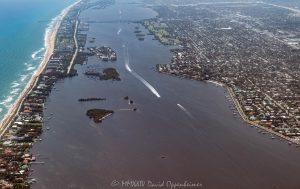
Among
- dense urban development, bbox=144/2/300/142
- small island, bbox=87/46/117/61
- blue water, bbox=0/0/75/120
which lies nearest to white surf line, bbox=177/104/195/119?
dense urban development, bbox=144/2/300/142

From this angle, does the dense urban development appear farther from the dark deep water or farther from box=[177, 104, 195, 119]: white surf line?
box=[177, 104, 195, 119]: white surf line

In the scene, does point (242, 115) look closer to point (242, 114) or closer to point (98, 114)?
point (242, 114)

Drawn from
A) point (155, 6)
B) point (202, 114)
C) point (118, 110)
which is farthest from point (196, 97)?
point (155, 6)

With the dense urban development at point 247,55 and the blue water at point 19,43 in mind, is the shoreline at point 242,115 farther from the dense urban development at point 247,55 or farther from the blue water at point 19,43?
the blue water at point 19,43

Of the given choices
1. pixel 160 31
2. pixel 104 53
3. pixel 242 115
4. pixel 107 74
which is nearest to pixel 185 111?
pixel 242 115

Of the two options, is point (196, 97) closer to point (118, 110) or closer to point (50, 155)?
point (118, 110)
